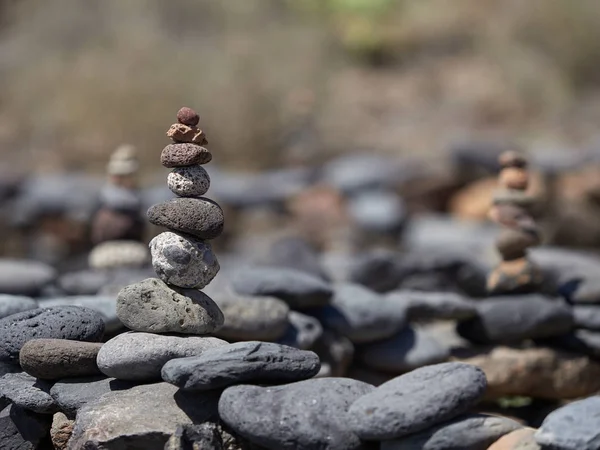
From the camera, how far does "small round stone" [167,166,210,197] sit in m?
3.78

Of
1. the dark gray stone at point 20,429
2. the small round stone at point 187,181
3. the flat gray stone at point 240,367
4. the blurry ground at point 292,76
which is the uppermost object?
the blurry ground at point 292,76

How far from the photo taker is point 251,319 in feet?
14.9

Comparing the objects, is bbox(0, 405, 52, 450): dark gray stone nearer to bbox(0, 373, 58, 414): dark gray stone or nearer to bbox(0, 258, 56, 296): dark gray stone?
bbox(0, 373, 58, 414): dark gray stone

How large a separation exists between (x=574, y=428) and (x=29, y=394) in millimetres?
2017

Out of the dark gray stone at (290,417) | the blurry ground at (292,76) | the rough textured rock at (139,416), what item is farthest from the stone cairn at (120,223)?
the blurry ground at (292,76)

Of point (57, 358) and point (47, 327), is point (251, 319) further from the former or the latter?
point (57, 358)

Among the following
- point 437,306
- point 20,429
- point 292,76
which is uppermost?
point 292,76

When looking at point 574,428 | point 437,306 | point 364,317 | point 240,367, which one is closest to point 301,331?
point 364,317

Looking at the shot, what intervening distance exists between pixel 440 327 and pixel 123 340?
9.37ft

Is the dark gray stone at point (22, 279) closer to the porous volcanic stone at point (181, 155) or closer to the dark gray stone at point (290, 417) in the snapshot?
the porous volcanic stone at point (181, 155)

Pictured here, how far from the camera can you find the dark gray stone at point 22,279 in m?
5.37

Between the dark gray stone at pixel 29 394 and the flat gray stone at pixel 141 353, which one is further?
the dark gray stone at pixel 29 394

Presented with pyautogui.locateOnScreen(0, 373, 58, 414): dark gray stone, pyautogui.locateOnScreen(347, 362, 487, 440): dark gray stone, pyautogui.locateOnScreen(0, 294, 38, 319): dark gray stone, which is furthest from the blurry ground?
pyautogui.locateOnScreen(347, 362, 487, 440): dark gray stone

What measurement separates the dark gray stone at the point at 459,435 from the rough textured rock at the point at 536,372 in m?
1.72
